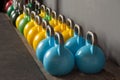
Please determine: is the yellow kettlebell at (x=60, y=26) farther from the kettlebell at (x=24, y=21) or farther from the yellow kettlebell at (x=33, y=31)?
the kettlebell at (x=24, y=21)

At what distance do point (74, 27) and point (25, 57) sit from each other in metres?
0.60

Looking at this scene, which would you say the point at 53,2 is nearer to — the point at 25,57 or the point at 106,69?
the point at 25,57

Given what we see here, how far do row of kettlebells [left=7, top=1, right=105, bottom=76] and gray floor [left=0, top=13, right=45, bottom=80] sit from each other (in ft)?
0.43

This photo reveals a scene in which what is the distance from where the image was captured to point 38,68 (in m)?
2.30

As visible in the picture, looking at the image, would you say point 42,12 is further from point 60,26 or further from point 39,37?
point 39,37

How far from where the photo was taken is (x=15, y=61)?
2.48m

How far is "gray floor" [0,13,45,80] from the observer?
2.18 meters

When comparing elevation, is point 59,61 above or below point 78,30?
below

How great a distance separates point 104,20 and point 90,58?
500mm

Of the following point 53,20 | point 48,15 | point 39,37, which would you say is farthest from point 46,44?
point 48,15

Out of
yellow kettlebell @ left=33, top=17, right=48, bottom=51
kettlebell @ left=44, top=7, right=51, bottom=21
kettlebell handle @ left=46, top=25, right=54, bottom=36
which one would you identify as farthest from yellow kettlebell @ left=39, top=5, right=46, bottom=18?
kettlebell handle @ left=46, top=25, right=54, bottom=36

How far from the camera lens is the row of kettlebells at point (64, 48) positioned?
1990mm

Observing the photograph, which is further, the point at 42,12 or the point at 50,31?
the point at 42,12

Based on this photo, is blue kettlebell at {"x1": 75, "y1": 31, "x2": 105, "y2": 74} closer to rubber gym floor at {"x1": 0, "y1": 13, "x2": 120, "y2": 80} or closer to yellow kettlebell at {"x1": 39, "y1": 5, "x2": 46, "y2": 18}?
rubber gym floor at {"x1": 0, "y1": 13, "x2": 120, "y2": 80}
